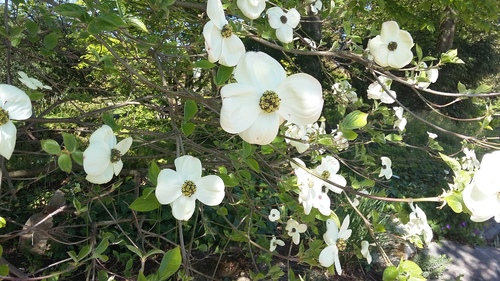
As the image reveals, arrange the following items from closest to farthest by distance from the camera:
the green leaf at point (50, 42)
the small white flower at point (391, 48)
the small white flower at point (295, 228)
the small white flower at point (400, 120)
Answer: the small white flower at point (391, 48), the green leaf at point (50, 42), the small white flower at point (295, 228), the small white flower at point (400, 120)

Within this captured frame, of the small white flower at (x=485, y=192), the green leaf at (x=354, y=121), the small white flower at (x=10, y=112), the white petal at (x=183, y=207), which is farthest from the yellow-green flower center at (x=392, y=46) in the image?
the small white flower at (x=10, y=112)

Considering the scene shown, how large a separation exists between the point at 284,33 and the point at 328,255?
0.64 metres

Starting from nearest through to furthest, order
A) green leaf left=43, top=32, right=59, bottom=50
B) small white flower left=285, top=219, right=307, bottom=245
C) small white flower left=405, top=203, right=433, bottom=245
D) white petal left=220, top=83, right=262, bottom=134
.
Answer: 1. white petal left=220, top=83, right=262, bottom=134
2. green leaf left=43, top=32, right=59, bottom=50
3. small white flower left=405, top=203, right=433, bottom=245
4. small white flower left=285, top=219, right=307, bottom=245

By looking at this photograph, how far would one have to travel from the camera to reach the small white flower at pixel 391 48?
41.1 inches

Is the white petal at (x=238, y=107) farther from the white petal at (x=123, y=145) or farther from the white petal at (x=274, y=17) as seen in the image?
the white petal at (x=274, y=17)

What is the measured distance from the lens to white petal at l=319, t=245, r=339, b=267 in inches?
41.7

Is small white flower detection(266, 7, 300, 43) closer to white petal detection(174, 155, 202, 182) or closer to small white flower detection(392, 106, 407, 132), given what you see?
white petal detection(174, 155, 202, 182)

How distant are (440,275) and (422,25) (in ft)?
9.15

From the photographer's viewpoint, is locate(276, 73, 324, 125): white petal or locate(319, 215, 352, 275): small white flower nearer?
locate(276, 73, 324, 125): white petal

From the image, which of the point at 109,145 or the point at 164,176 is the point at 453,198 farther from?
the point at 109,145

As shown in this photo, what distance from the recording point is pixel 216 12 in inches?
32.5

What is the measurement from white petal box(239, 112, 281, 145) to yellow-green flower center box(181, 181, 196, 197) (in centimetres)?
18

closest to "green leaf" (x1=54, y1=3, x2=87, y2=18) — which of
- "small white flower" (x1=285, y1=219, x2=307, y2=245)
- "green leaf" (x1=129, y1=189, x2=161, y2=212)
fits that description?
"green leaf" (x1=129, y1=189, x2=161, y2=212)

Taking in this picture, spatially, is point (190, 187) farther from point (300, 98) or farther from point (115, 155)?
point (300, 98)
